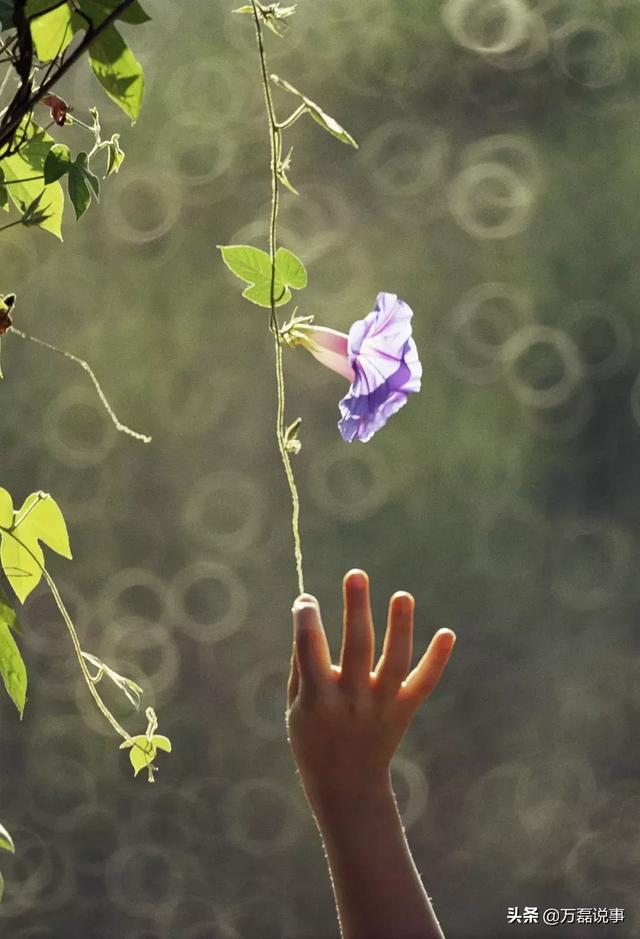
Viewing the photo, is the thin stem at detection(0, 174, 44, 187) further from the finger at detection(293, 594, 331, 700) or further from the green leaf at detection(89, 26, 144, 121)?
the finger at detection(293, 594, 331, 700)

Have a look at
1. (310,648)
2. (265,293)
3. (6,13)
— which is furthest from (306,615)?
(6,13)

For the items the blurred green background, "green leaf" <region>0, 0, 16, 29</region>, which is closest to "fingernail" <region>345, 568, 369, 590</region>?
"green leaf" <region>0, 0, 16, 29</region>

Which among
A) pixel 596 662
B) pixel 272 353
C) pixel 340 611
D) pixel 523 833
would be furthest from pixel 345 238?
pixel 523 833

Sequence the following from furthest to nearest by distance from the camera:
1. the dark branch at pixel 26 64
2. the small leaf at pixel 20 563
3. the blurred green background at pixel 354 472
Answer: the blurred green background at pixel 354 472 → the small leaf at pixel 20 563 → the dark branch at pixel 26 64

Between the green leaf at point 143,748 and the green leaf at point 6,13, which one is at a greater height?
the green leaf at point 6,13

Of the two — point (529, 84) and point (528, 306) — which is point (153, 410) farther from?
point (529, 84)

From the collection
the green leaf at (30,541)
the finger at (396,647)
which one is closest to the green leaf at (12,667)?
the green leaf at (30,541)

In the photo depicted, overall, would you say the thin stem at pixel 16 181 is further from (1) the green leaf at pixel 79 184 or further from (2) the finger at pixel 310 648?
(2) the finger at pixel 310 648
